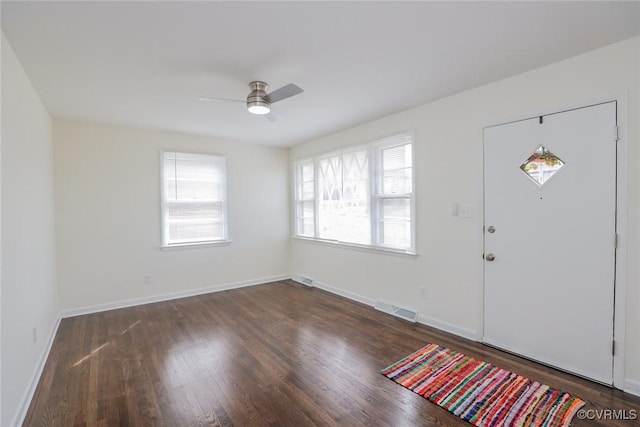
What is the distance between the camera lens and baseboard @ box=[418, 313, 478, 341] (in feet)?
9.95

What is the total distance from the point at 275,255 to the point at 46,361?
11.1 ft

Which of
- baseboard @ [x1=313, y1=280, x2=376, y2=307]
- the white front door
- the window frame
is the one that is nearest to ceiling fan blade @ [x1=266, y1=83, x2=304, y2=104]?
the white front door

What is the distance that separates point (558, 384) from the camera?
2.26 metres

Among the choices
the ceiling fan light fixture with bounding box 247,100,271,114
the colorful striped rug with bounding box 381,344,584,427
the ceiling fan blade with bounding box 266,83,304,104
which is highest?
the ceiling fan blade with bounding box 266,83,304,104

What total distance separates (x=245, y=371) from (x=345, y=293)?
2240 millimetres

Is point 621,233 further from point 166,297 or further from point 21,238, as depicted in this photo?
point 166,297

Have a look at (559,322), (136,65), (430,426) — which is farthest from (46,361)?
(559,322)

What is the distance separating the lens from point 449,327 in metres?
3.22

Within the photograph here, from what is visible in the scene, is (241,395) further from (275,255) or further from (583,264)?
(275,255)

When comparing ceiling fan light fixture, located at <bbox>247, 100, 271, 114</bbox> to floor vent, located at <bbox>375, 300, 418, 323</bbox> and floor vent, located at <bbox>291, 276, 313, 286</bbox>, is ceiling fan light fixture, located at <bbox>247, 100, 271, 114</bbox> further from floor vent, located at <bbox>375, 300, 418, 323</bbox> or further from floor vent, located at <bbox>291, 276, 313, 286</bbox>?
floor vent, located at <bbox>291, 276, 313, 286</bbox>

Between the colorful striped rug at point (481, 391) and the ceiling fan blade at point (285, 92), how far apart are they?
7.84 ft

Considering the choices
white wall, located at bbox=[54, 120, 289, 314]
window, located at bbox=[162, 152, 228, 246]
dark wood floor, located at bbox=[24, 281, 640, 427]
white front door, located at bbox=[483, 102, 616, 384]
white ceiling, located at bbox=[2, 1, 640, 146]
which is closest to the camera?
white ceiling, located at bbox=[2, 1, 640, 146]

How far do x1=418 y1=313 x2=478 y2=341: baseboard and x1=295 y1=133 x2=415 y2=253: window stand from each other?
0.81m

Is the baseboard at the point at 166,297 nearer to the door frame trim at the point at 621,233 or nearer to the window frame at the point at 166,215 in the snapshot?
the window frame at the point at 166,215
